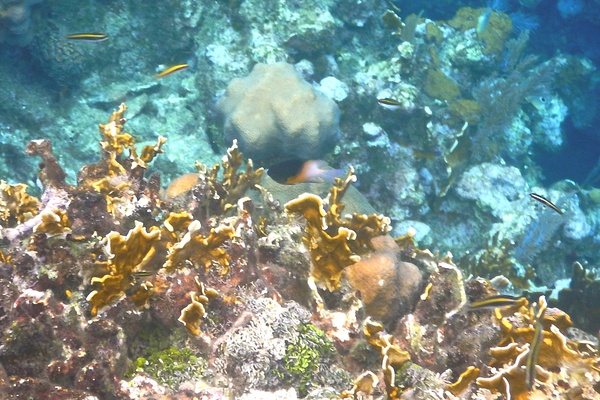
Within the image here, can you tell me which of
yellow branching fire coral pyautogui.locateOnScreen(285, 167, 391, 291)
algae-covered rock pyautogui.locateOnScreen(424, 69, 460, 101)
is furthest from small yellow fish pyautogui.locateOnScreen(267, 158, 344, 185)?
algae-covered rock pyautogui.locateOnScreen(424, 69, 460, 101)

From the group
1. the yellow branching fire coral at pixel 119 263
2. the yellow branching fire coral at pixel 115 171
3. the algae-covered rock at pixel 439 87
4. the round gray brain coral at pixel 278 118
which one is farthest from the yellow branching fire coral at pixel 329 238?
the algae-covered rock at pixel 439 87

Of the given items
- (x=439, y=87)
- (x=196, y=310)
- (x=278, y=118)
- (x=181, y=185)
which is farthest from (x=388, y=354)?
(x=439, y=87)

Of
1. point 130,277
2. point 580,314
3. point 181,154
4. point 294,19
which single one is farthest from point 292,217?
point 294,19

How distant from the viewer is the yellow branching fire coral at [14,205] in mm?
2971

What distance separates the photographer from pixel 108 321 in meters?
2.07

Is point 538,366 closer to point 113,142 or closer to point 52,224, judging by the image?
point 52,224

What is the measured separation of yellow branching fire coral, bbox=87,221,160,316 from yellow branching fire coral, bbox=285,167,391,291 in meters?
0.97

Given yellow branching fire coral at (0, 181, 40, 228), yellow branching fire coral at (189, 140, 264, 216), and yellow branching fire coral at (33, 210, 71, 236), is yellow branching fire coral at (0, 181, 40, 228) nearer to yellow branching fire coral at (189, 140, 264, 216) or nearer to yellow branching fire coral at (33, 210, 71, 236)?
yellow branching fire coral at (33, 210, 71, 236)

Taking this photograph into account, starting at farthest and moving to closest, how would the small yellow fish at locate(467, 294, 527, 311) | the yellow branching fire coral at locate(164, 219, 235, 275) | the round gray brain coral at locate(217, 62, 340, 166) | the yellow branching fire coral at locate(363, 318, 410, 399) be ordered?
1. the round gray brain coral at locate(217, 62, 340, 166)
2. the small yellow fish at locate(467, 294, 527, 311)
3. the yellow branching fire coral at locate(164, 219, 235, 275)
4. the yellow branching fire coral at locate(363, 318, 410, 399)

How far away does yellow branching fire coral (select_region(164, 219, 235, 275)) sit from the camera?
7.88 feet

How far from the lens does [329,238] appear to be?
2725 millimetres

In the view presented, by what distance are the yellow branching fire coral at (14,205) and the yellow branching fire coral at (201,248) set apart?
130 cm

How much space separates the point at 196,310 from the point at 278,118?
392 centimetres

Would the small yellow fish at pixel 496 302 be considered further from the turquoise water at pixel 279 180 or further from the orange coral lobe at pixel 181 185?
the orange coral lobe at pixel 181 185
